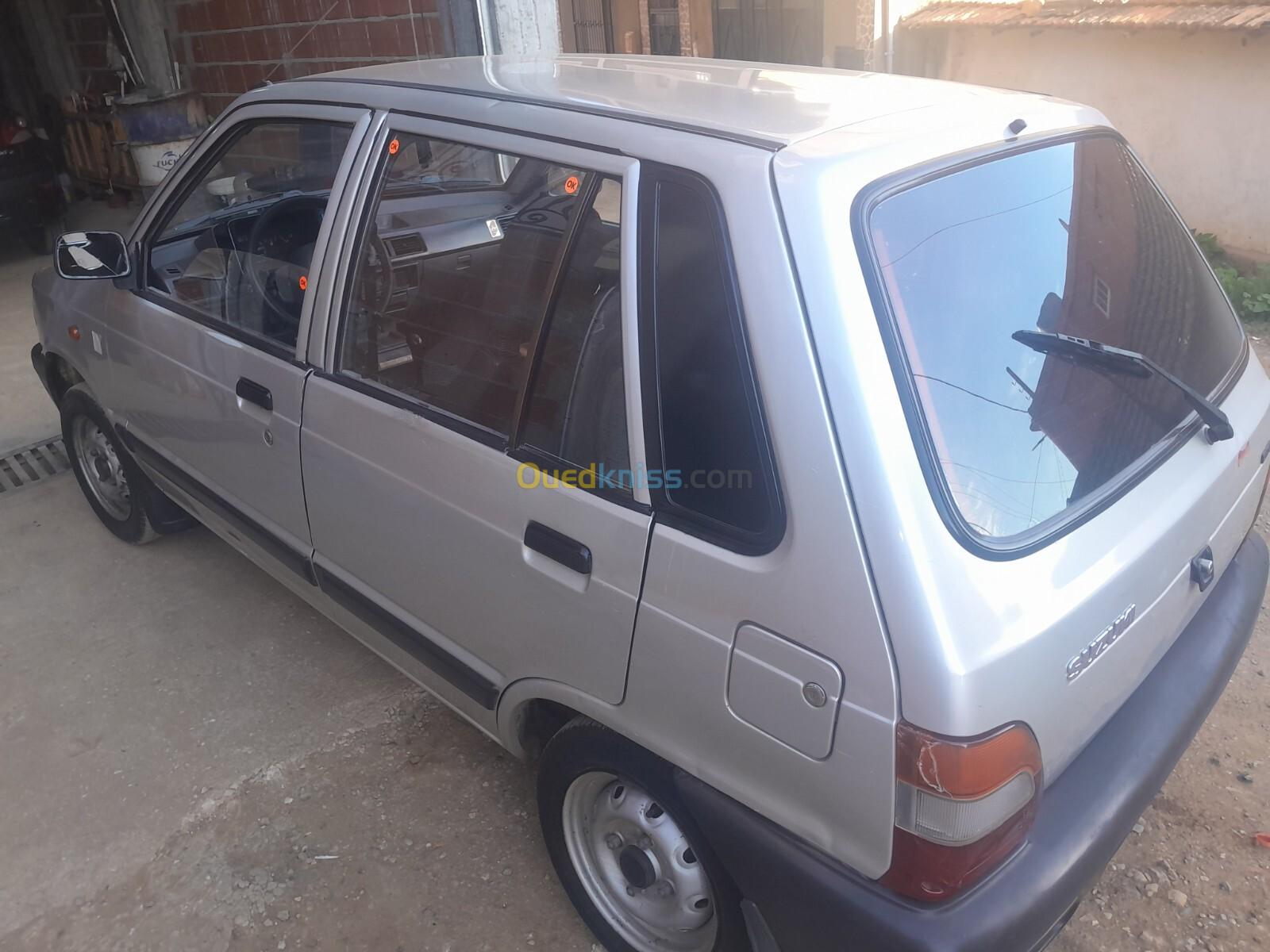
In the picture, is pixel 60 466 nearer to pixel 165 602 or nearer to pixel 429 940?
pixel 165 602

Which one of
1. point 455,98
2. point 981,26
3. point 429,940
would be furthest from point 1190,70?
point 429,940

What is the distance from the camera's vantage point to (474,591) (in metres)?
2.05

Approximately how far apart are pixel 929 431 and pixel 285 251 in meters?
2.10

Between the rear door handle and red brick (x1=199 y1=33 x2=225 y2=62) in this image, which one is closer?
the rear door handle

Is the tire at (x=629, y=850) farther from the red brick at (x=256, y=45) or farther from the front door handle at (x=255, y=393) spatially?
the red brick at (x=256, y=45)

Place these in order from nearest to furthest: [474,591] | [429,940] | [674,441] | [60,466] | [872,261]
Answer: [872,261]
[674,441]
[474,591]
[429,940]
[60,466]

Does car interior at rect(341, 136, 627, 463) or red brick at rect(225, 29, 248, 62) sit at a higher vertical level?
red brick at rect(225, 29, 248, 62)

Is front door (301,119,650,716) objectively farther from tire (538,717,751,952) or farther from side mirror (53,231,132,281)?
side mirror (53,231,132,281)

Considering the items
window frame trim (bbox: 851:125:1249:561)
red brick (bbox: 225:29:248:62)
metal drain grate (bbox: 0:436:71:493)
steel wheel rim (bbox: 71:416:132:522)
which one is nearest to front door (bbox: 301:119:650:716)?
window frame trim (bbox: 851:125:1249:561)

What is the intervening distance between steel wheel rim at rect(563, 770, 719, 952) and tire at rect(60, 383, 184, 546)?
7.65 ft

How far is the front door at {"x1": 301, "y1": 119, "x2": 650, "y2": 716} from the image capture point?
1747 mm

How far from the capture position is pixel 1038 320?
66.0 inches

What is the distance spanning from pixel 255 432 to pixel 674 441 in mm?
1496

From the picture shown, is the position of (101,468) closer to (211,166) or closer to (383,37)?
(211,166)
